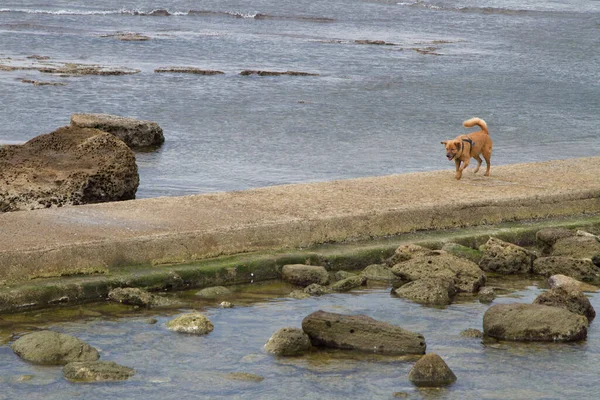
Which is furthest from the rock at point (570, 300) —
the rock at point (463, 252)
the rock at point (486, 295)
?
the rock at point (463, 252)

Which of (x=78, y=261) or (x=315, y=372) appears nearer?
(x=315, y=372)

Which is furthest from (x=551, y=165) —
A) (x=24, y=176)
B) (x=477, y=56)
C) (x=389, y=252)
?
(x=477, y=56)

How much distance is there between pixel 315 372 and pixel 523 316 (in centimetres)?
172

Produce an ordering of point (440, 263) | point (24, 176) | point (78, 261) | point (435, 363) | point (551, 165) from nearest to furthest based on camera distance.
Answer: point (435, 363), point (78, 261), point (440, 263), point (24, 176), point (551, 165)

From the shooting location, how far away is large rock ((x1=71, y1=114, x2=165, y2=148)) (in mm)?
15102

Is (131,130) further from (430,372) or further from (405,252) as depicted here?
(430,372)

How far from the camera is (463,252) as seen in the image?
10.1 meters

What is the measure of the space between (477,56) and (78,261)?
20903mm

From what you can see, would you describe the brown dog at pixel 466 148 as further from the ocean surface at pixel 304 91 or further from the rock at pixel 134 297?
the rock at pixel 134 297

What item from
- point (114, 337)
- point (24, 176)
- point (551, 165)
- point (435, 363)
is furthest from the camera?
point (551, 165)

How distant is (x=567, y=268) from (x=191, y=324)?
357 centimetres

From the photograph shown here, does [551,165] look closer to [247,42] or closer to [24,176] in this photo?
[24,176]

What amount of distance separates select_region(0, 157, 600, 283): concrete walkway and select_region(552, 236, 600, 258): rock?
784mm

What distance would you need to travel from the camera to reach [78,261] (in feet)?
28.7
